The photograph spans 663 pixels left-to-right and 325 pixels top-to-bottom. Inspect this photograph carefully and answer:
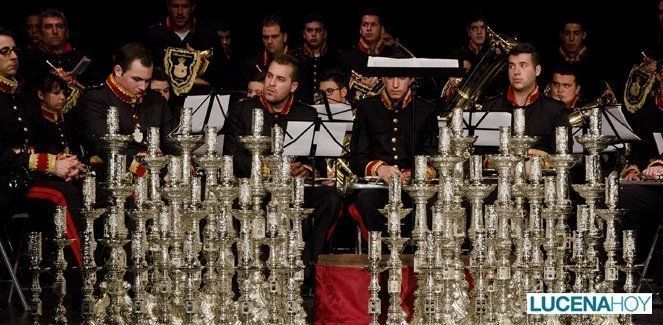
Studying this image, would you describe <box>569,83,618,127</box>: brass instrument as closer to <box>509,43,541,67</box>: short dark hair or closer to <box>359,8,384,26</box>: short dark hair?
<box>509,43,541,67</box>: short dark hair

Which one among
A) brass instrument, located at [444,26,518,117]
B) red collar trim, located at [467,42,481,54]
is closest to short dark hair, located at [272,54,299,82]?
brass instrument, located at [444,26,518,117]

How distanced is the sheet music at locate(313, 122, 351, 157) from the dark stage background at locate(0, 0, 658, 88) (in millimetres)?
3707

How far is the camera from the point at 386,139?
27.9 feet

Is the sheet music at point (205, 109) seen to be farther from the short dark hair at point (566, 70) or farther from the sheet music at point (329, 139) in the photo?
the short dark hair at point (566, 70)

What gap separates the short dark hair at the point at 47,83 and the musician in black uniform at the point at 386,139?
1988 millimetres

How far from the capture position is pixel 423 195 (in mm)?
5957

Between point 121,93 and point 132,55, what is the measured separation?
339mm

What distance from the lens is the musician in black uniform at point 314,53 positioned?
412 inches

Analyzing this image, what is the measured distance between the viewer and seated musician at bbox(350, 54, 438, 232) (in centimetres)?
809

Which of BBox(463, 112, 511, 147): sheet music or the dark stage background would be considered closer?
BBox(463, 112, 511, 147): sheet music

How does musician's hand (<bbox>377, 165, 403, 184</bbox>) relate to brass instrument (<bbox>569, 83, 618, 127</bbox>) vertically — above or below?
below

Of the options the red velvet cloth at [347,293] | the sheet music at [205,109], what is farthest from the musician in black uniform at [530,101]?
the red velvet cloth at [347,293]

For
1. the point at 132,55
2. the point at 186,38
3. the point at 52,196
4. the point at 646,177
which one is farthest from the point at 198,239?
the point at 186,38

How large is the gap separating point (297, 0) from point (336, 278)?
5.37 metres
